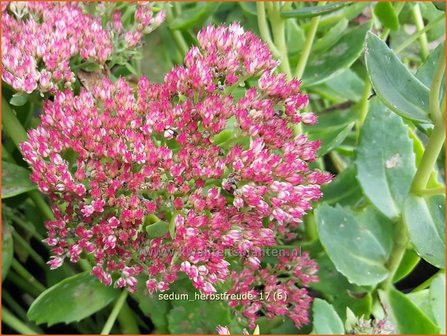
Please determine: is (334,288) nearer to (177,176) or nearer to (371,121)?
(371,121)

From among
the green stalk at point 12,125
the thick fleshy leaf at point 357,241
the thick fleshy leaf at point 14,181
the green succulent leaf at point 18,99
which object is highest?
the green succulent leaf at point 18,99

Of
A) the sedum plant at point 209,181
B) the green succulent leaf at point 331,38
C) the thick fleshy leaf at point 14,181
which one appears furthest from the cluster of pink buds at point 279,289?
the green succulent leaf at point 331,38

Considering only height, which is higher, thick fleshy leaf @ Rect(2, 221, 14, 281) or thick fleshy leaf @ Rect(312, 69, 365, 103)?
thick fleshy leaf @ Rect(2, 221, 14, 281)

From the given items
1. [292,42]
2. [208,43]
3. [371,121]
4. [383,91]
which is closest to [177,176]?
[208,43]

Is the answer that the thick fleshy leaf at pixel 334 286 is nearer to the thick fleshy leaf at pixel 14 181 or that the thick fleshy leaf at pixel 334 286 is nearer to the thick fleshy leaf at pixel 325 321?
the thick fleshy leaf at pixel 325 321

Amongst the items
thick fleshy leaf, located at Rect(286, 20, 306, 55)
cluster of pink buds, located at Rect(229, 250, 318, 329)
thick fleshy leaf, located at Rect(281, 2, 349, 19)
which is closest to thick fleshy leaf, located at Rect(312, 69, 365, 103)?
thick fleshy leaf, located at Rect(286, 20, 306, 55)

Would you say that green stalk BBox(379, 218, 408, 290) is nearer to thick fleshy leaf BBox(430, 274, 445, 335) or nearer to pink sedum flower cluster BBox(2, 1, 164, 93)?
thick fleshy leaf BBox(430, 274, 445, 335)
